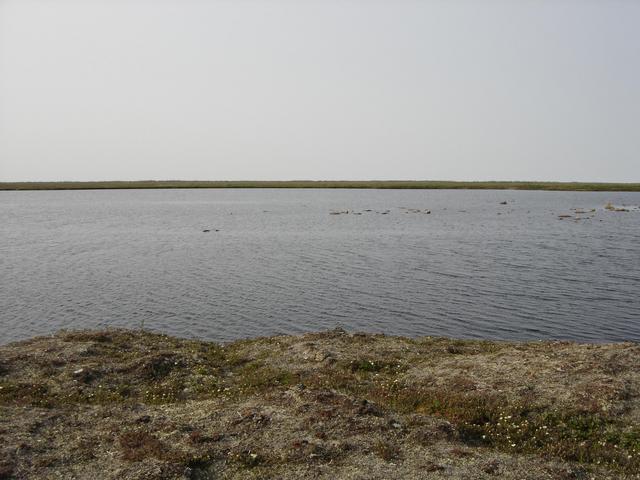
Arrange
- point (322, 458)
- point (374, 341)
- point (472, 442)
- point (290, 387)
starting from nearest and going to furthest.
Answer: point (322, 458), point (472, 442), point (290, 387), point (374, 341)

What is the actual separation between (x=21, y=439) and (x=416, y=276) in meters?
41.2

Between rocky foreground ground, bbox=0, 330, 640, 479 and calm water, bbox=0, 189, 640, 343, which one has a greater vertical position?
rocky foreground ground, bbox=0, 330, 640, 479

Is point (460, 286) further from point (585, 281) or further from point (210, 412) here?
point (210, 412)

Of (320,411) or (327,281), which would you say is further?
(327,281)

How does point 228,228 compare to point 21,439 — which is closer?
point 21,439

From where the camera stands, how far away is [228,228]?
102 m

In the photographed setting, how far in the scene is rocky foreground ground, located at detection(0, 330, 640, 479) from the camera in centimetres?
1666

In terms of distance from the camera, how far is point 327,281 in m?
52.2

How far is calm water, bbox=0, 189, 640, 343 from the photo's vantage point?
38562mm

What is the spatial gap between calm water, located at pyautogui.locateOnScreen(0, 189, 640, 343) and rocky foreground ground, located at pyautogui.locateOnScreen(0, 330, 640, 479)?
9.54 meters

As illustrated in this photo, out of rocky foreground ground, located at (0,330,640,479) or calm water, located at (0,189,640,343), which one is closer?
rocky foreground ground, located at (0,330,640,479)

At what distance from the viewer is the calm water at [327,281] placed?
38562 millimetres

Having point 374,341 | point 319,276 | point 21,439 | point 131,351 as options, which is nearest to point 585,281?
point 319,276

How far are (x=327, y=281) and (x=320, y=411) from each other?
32.4 meters
